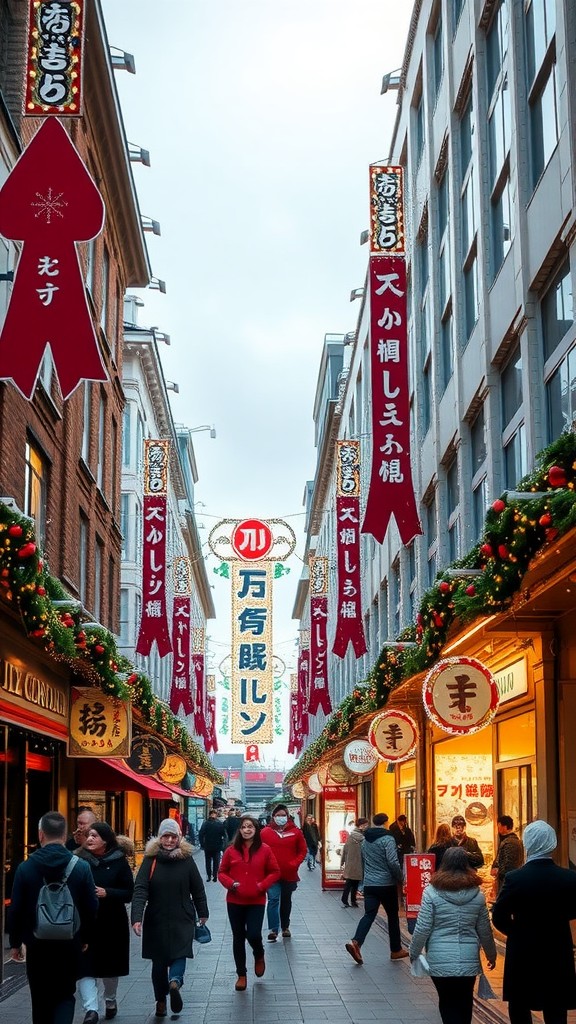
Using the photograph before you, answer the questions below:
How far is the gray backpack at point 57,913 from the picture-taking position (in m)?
9.46

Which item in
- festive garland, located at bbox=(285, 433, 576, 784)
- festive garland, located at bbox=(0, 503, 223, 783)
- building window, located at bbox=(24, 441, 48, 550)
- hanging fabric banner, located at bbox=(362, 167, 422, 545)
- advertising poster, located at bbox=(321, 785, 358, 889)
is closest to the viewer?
festive garland, located at bbox=(285, 433, 576, 784)

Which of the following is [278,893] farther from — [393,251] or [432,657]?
[393,251]

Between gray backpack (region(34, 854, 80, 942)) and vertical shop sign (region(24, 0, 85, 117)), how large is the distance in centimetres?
944

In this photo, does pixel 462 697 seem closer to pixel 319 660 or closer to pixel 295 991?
pixel 295 991

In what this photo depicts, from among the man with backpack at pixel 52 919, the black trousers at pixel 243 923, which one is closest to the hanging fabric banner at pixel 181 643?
the black trousers at pixel 243 923

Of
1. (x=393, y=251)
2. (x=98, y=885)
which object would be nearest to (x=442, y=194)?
(x=393, y=251)

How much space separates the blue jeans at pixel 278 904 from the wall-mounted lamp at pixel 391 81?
2197 cm

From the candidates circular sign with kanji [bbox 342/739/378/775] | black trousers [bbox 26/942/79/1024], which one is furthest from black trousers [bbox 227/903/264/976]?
circular sign with kanji [bbox 342/739/378/775]

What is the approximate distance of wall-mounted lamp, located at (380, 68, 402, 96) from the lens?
3506cm

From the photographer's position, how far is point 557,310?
58.0ft

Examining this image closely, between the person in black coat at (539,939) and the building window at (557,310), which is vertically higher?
the building window at (557,310)

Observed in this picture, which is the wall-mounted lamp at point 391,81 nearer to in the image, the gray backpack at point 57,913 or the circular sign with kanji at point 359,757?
the circular sign with kanji at point 359,757

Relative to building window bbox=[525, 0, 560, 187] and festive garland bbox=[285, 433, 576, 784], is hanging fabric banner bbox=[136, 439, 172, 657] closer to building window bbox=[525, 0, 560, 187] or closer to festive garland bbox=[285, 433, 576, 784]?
festive garland bbox=[285, 433, 576, 784]

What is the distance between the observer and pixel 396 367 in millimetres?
22328
